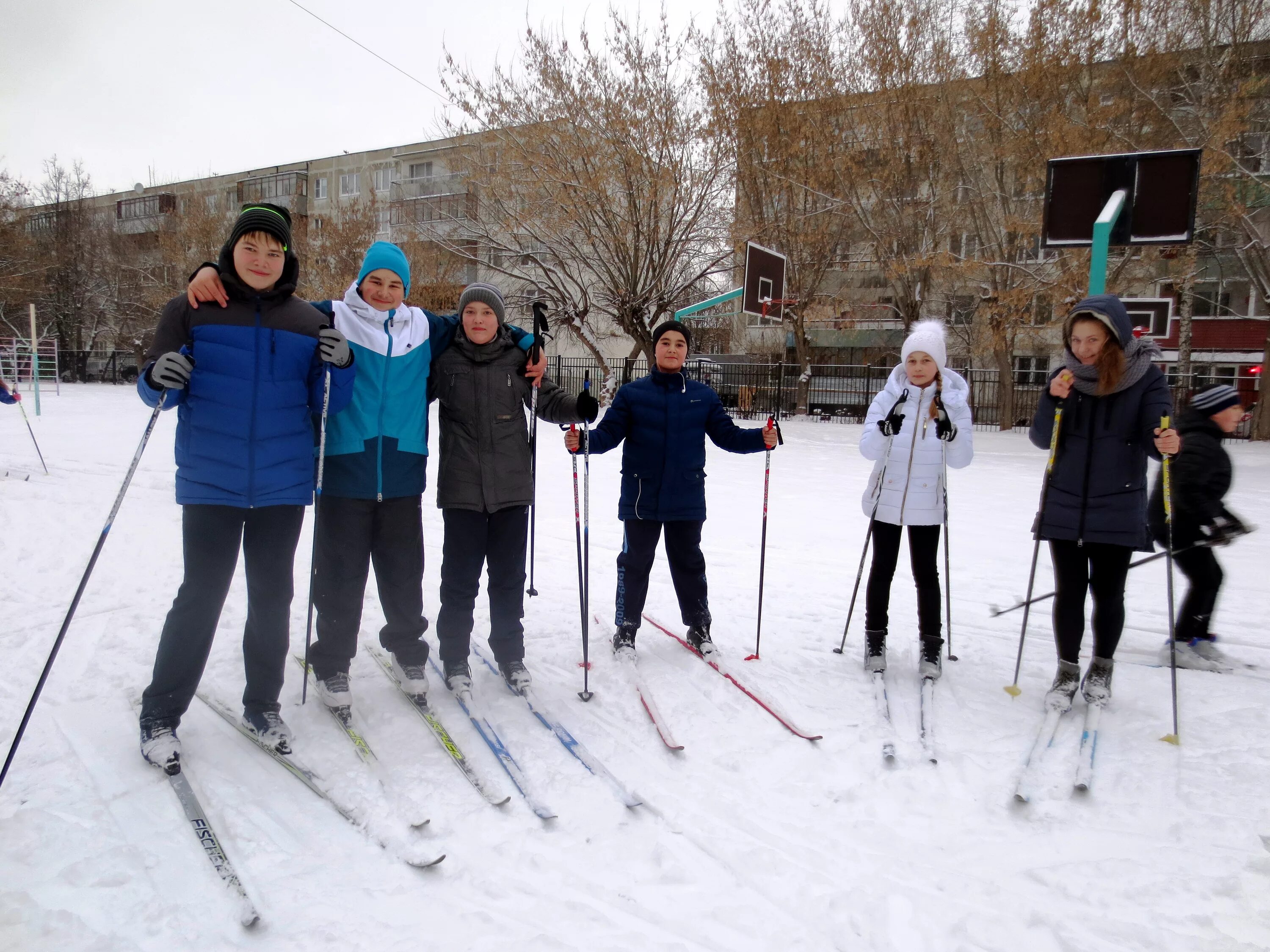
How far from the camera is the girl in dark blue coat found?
3.28 meters

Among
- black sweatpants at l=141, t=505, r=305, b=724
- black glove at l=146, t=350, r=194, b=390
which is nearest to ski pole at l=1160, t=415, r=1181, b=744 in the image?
black sweatpants at l=141, t=505, r=305, b=724

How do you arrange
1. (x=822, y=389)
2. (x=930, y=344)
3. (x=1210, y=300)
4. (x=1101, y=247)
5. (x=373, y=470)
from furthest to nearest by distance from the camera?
(x=1210, y=300) → (x=822, y=389) → (x=1101, y=247) → (x=930, y=344) → (x=373, y=470)

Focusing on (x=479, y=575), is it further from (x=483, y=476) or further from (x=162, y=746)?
(x=162, y=746)

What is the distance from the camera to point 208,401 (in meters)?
2.73

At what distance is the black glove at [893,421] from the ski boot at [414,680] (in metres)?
2.52

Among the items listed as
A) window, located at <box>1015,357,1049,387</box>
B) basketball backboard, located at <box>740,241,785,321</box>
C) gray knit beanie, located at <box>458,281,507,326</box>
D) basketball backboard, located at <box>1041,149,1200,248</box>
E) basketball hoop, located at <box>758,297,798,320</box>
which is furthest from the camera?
window, located at <box>1015,357,1049,387</box>

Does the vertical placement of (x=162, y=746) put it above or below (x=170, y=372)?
below

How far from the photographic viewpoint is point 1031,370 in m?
23.7

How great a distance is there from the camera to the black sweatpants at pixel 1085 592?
3.33m

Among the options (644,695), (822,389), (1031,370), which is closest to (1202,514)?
(644,695)

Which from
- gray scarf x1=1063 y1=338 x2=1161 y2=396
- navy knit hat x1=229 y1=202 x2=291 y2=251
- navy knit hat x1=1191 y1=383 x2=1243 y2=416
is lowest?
navy knit hat x1=1191 y1=383 x2=1243 y2=416

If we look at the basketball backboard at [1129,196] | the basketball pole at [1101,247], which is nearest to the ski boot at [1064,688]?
the basketball pole at [1101,247]

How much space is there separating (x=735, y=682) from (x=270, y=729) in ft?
6.72

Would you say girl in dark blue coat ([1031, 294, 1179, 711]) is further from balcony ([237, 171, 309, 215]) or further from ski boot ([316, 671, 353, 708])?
balcony ([237, 171, 309, 215])
